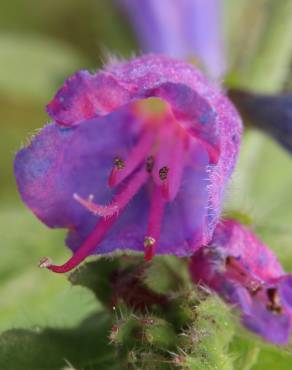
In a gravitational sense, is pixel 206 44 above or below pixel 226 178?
below

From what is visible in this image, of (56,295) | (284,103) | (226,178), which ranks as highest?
(226,178)

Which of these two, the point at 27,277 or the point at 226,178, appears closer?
the point at 226,178

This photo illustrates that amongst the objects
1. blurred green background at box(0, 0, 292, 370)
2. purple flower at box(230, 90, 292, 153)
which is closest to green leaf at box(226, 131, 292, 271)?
blurred green background at box(0, 0, 292, 370)

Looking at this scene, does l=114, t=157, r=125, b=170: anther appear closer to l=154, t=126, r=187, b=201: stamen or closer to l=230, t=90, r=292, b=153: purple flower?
l=154, t=126, r=187, b=201: stamen

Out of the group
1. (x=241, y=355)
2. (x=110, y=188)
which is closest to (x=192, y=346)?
(x=241, y=355)

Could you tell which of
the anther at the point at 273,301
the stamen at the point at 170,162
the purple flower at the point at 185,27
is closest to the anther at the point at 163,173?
the stamen at the point at 170,162

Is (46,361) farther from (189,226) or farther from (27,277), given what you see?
(27,277)

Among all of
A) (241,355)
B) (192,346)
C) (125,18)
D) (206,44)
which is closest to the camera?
(192,346)
